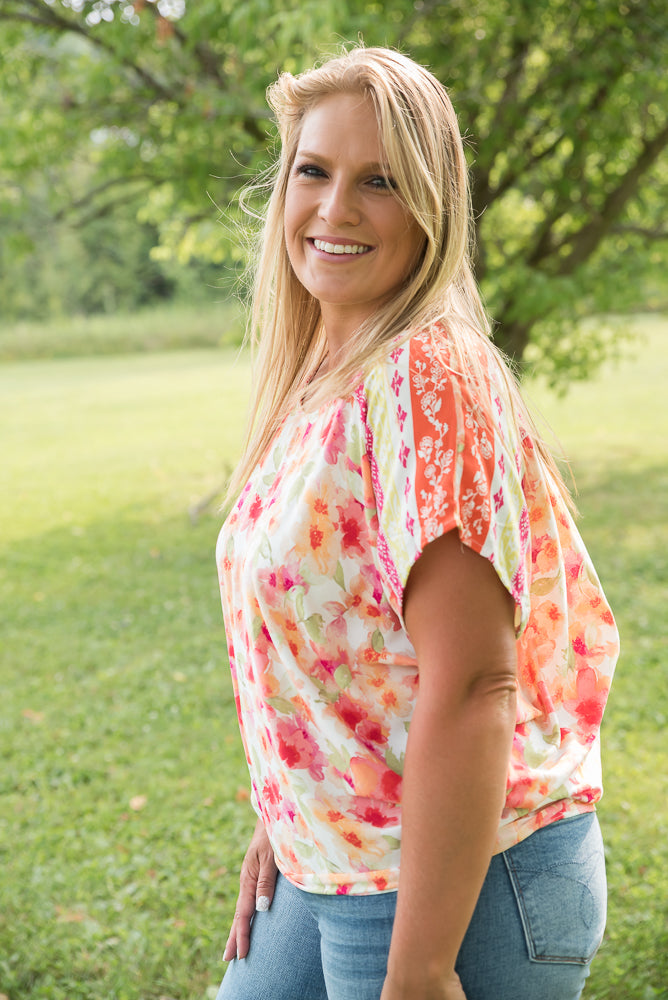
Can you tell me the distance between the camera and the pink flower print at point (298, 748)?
142 centimetres

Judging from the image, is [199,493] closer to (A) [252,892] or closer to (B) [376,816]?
(A) [252,892]

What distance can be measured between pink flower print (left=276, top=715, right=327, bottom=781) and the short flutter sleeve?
1.03 ft

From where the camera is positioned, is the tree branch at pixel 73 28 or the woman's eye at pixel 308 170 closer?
the woman's eye at pixel 308 170

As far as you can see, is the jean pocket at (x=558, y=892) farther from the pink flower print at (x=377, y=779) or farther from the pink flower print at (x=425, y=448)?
the pink flower print at (x=425, y=448)

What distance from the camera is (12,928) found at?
3.60m

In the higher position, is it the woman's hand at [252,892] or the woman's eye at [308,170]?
the woman's eye at [308,170]

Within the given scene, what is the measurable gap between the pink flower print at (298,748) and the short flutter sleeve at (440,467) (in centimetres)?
32

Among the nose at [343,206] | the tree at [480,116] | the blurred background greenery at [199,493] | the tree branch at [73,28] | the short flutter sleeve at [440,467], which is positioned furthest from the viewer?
the tree branch at [73,28]

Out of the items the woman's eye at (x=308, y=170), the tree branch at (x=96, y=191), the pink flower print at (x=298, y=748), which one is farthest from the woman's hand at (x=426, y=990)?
the tree branch at (x=96, y=191)

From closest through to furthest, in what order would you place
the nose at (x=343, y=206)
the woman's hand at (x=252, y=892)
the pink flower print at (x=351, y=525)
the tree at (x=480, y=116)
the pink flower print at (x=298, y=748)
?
the pink flower print at (x=351, y=525)
the pink flower print at (x=298, y=748)
the nose at (x=343, y=206)
the woman's hand at (x=252, y=892)
the tree at (x=480, y=116)

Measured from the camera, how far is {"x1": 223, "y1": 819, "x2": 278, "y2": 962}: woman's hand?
1783 millimetres

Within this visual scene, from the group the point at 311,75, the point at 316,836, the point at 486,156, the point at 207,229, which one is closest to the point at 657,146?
the point at 486,156

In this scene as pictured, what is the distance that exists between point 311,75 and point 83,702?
16.2 ft

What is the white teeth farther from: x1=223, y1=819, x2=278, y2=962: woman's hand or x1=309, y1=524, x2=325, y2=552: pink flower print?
x1=223, y1=819, x2=278, y2=962: woman's hand
